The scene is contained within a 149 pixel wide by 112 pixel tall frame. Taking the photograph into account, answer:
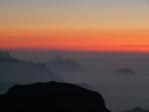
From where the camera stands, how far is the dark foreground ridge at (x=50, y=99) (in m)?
78.9

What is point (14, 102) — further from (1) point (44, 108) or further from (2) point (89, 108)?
(2) point (89, 108)

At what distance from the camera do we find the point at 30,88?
82.4 metres

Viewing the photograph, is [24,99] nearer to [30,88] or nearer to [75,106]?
[30,88]

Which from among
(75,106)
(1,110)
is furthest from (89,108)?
(1,110)

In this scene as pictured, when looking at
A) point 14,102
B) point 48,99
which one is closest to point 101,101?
point 48,99

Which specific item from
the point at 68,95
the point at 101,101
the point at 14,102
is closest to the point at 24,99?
the point at 14,102

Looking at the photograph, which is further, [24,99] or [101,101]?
[101,101]

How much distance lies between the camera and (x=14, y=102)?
79250mm

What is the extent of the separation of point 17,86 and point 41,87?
4.31m

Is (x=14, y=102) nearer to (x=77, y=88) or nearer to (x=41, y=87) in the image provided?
(x=41, y=87)

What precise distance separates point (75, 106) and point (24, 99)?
8093 millimetres

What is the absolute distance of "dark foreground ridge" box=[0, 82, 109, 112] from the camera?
7894 centimetres

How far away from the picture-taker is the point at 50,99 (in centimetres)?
8069

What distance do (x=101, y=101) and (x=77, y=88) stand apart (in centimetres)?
529
